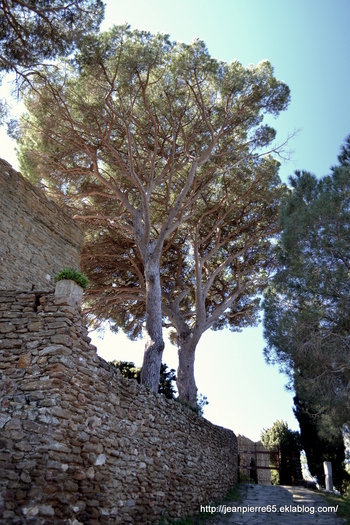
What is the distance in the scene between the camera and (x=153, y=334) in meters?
8.85

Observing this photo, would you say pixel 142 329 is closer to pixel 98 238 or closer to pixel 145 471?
pixel 98 238

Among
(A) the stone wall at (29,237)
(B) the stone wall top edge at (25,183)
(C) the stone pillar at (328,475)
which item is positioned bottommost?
(C) the stone pillar at (328,475)

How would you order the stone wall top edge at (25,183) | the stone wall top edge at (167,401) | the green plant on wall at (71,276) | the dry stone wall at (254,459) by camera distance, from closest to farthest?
the green plant on wall at (71,276)
the stone wall top edge at (167,401)
the stone wall top edge at (25,183)
the dry stone wall at (254,459)

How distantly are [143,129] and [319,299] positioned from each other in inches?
215

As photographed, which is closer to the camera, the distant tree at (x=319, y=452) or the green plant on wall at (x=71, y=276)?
the green plant on wall at (x=71, y=276)

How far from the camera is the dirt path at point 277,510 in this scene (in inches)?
313

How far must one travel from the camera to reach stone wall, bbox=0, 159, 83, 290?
6.37m

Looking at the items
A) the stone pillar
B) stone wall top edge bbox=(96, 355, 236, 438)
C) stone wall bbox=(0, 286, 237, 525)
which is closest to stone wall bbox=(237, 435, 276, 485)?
the stone pillar

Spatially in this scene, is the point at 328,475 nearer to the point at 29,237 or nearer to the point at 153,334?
the point at 153,334

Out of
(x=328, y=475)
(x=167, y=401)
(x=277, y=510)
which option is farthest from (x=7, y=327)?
(x=328, y=475)

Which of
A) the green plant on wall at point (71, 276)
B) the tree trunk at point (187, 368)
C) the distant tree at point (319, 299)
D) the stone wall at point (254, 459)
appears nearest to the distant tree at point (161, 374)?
the tree trunk at point (187, 368)

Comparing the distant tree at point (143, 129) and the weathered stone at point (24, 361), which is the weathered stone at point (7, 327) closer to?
the weathered stone at point (24, 361)

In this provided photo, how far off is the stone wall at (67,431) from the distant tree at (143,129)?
2.72 m

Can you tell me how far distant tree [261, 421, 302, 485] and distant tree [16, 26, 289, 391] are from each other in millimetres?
6874
